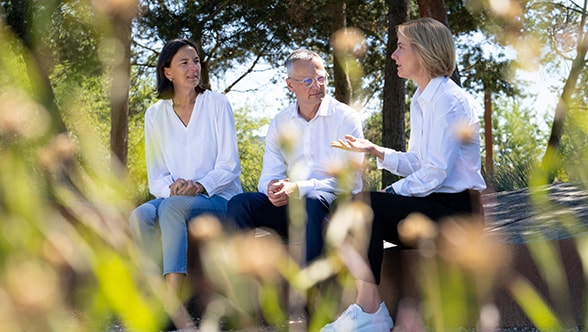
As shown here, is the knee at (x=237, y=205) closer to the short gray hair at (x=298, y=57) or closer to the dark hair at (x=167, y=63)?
the short gray hair at (x=298, y=57)

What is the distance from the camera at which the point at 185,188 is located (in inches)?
161

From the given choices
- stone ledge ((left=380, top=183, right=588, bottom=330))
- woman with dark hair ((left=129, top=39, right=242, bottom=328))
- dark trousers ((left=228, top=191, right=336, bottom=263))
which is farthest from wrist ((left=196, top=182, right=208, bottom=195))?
stone ledge ((left=380, top=183, right=588, bottom=330))

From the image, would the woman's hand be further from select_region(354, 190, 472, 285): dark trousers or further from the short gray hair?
the short gray hair

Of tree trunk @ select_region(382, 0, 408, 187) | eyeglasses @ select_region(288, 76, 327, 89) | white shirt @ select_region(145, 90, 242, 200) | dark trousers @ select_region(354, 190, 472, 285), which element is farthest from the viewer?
tree trunk @ select_region(382, 0, 408, 187)

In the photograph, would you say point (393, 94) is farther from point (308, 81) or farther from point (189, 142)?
point (308, 81)

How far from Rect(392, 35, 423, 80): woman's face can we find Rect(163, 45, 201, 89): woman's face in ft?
4.01

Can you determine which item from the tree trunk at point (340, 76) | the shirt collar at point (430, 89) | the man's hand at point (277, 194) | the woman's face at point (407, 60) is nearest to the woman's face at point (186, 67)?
the man's hand at point (277, 194)

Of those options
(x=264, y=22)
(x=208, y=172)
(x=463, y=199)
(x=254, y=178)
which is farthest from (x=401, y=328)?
(x=264, y=22)

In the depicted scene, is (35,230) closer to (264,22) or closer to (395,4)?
(395,4)

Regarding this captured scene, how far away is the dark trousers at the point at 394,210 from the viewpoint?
11.2ft

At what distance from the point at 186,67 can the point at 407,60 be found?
1303 millimetres

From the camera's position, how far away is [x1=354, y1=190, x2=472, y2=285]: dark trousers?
11.2 feet

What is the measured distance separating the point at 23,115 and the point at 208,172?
3667mm

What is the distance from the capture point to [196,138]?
4.38 metres
